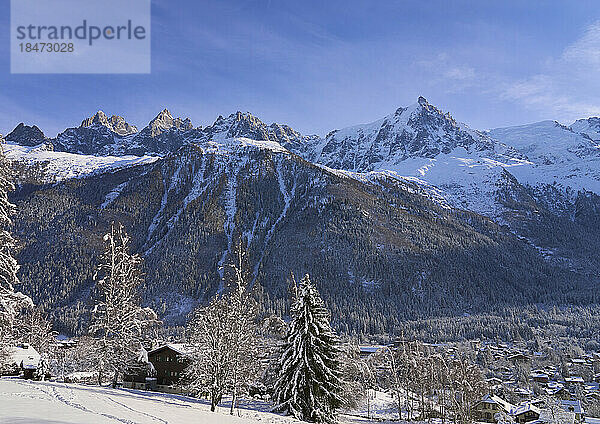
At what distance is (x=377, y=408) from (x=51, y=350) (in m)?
64.7

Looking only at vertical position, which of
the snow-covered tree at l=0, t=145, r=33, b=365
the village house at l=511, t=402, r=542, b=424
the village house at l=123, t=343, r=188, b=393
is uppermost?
the snow-covered tree at l=0, t=145, r=33, b=365

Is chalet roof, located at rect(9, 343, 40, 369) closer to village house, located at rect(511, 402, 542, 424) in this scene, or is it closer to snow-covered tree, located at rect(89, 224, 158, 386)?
snow-covered tree, located at rect(89, 224, 158, 386)

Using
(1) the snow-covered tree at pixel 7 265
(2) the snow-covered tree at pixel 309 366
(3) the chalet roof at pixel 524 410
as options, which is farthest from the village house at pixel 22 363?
(3) the chalet roof at pixel 524 410

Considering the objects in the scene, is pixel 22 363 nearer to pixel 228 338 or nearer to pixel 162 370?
pixel 162 370

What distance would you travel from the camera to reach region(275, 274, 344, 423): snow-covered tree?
32.6 m

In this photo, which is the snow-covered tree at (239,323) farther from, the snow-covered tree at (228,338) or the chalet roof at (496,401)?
the chalet roof at (496,401)

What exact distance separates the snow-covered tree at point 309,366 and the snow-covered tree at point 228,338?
131 inches

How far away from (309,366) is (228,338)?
6397 mm

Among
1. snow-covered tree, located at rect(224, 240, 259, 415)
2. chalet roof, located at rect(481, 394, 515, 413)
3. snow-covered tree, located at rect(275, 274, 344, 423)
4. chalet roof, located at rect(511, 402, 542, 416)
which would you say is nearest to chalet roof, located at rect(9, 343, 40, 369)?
snow-covered tree, located at rect(224, 240, 259, 415)

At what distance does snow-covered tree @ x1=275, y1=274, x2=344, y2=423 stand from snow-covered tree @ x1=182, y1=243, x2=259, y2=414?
131 inches

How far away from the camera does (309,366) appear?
33.2 metres

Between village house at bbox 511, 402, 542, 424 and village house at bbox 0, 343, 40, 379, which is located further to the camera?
village house at bbox 511, 402, 542, 424

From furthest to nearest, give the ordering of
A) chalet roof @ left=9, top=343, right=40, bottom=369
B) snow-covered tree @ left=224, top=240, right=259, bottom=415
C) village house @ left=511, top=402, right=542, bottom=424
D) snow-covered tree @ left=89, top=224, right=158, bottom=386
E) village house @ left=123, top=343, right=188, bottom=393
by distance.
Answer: village house @ left=511, top=402, right=542, bottom=424, village house @ left=123, top=343, right=188, bottom=393, chalet roof @ left=9, top=343, right=40, bottom=369, snow-covered tree @ left=89, top=224, right=158, bottom=386, snow-covered tree @ left=224, top=240, right=259, bottom=415

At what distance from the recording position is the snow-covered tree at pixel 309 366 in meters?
32.6
